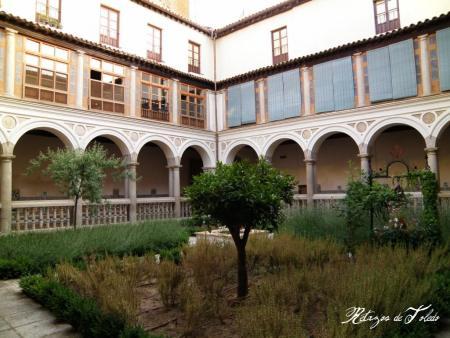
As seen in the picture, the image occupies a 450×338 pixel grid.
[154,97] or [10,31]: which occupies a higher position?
[10,31]

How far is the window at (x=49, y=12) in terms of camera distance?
41.6 ft

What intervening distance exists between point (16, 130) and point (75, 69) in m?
3.34

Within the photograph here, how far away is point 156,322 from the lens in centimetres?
Answer: 391

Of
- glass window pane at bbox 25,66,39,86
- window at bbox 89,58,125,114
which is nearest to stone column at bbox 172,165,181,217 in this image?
window at bbox 89,58,125,114

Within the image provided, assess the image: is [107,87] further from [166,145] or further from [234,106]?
[234,106]

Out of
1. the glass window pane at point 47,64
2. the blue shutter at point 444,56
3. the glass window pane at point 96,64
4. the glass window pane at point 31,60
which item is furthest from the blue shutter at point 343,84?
the glass window pane at point 31,60

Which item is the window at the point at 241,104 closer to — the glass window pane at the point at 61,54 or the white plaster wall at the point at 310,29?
the white plaster wall at the point at 310,29

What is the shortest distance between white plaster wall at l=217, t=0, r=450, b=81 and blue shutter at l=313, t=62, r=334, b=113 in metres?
1.47

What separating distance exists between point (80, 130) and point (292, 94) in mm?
9283

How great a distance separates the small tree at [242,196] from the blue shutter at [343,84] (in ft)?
34.9

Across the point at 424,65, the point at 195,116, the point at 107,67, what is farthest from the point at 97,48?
the point at 424,65

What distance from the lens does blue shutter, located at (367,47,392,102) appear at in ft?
43.3

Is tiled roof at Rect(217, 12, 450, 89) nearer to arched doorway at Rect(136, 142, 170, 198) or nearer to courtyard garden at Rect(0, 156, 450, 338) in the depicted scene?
arched doorway at Rect(136, 142, 170, 198)

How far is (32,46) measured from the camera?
12.0 meters
